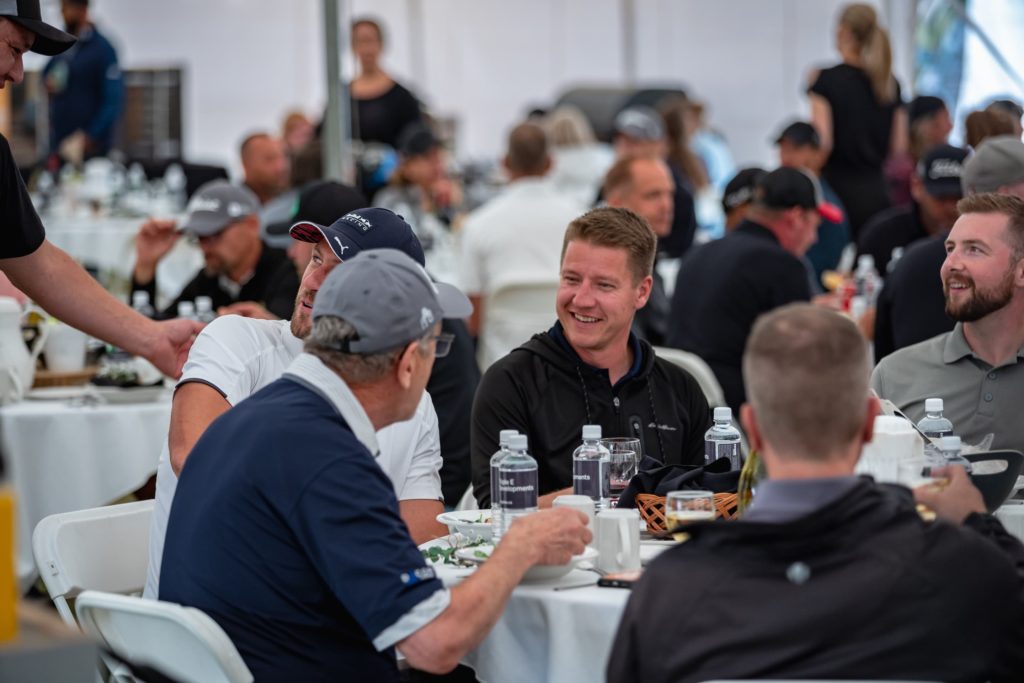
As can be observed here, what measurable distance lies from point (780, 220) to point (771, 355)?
3.67m

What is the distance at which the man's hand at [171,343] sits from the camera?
3523 mm

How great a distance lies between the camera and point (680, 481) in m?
2.57

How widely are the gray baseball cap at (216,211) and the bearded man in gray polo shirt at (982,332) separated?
2695 mm

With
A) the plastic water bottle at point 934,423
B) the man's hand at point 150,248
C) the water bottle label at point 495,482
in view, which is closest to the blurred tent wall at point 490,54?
the man's hand at point 150,248

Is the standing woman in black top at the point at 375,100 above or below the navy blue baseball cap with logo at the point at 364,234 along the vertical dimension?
above

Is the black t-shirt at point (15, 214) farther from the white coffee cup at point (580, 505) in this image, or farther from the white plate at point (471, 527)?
the white coffee cup at point (580, 505)

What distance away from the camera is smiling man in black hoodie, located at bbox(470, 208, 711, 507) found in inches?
124

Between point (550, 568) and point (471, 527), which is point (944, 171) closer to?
point (471, 527)

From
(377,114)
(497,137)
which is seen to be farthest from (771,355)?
(497,137)

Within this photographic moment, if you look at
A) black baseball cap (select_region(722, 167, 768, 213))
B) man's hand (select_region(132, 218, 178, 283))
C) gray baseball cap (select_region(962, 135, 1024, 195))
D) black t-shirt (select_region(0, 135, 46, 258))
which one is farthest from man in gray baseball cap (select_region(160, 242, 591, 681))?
black baseball cap (select_region(722, 167, 768, 213))

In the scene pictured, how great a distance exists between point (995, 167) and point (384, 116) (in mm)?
5737

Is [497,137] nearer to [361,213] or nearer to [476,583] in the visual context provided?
[361,213]

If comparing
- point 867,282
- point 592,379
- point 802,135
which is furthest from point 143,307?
point 802,135

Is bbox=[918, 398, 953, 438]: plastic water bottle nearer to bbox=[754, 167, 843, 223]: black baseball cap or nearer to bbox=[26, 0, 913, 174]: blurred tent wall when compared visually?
bbox=[754, 167, 843, 223]: black baseball cap
